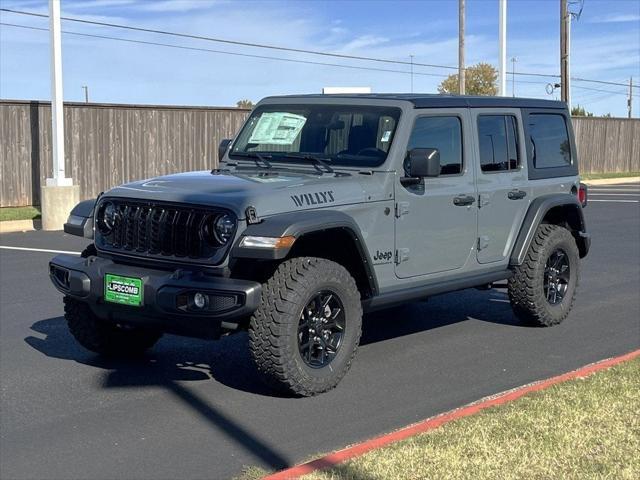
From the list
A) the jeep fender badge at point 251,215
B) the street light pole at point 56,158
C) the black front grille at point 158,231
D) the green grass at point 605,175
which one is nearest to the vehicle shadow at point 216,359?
the black front grille at point 158,231

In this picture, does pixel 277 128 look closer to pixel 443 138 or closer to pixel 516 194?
pixel 443 138

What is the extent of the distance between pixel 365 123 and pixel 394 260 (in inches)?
43.3

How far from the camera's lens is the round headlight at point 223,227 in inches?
221

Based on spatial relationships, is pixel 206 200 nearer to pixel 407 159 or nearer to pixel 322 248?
pixel 322 248

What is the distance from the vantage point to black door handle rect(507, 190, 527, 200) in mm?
7645

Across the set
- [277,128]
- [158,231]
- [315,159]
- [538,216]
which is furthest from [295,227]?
[538,216]

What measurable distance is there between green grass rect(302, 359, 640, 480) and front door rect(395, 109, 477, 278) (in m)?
1.51

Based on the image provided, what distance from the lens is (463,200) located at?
7.10 m

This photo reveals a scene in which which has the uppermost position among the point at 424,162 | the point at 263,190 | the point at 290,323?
the point at 424,162

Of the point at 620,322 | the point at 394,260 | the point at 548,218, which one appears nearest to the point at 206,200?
the point at 394,260

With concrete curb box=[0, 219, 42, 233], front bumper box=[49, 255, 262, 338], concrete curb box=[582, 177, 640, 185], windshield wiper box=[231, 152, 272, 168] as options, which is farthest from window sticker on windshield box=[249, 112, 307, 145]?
concrete curb box=[582, 177, 640, 185]

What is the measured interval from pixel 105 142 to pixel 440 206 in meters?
15.5

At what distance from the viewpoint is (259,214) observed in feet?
18.5

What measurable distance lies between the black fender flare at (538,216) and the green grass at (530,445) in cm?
217
